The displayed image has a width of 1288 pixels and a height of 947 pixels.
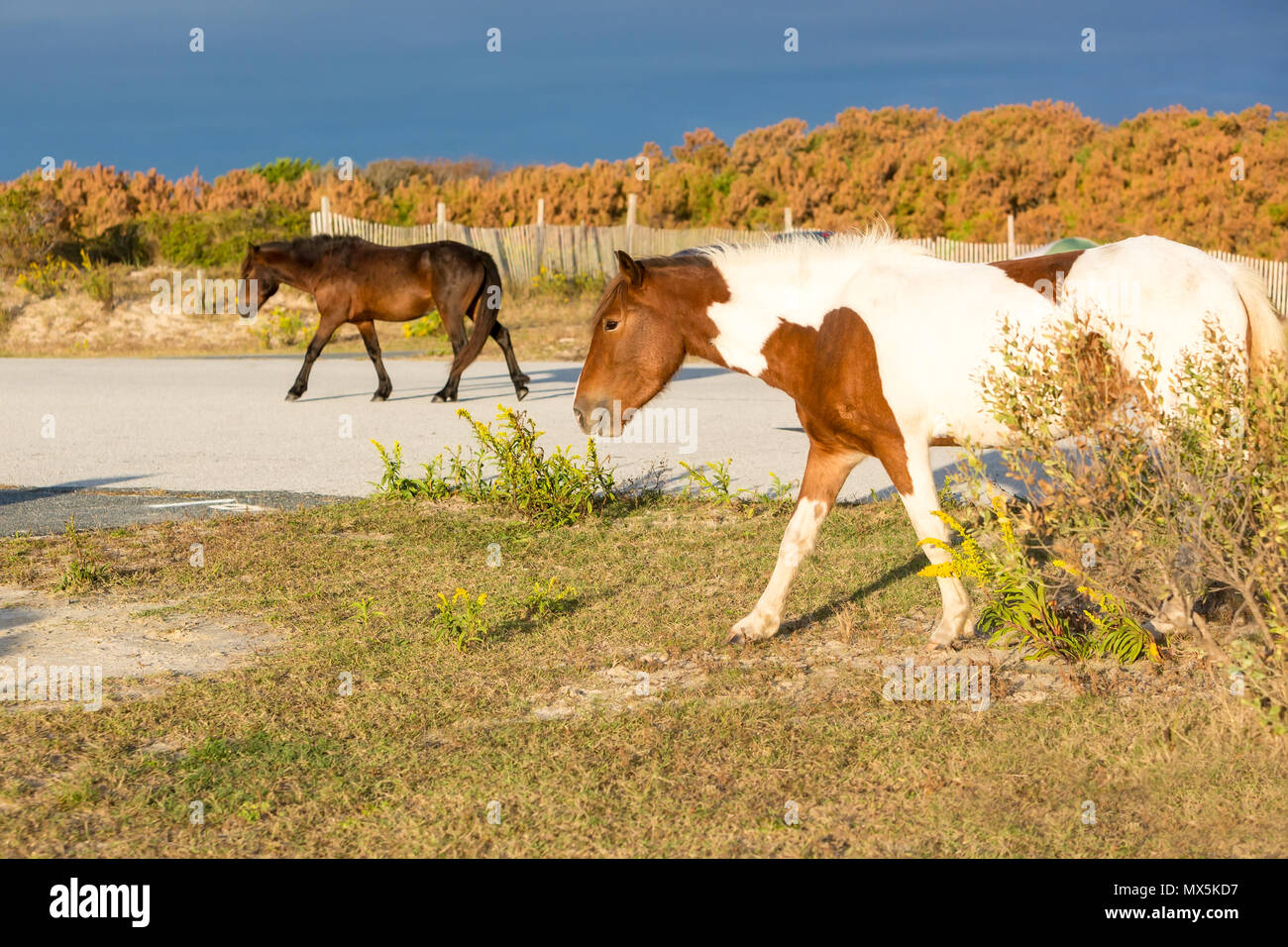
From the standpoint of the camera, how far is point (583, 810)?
355cm

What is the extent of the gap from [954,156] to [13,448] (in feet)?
102

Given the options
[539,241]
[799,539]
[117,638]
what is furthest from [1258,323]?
[539,241]

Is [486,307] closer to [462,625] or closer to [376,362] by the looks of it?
[376,362]

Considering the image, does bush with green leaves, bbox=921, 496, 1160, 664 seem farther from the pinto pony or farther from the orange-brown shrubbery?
the orange-brown shrubbery

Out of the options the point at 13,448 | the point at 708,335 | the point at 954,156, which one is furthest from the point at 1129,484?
the point at 954,156

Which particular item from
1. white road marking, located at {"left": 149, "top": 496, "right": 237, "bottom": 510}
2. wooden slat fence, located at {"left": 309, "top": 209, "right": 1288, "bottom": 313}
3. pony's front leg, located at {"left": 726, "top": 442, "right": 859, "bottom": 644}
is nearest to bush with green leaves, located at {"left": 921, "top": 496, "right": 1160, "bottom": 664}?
pony's front leg, located at {"left": 726, "top": 442, "right": 859, "bottom": 644}

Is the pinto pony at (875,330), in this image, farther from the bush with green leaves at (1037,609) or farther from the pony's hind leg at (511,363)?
the pony's hind leg at (511,363)

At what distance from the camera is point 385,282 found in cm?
1414

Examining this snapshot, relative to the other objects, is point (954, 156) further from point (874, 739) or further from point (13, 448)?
point (874, 739)

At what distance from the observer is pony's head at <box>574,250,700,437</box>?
17.1 feet

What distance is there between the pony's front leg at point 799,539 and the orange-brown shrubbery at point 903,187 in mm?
25044

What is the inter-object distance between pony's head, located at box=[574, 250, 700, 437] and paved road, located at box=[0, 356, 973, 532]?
3501 mm

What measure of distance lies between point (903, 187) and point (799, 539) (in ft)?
105

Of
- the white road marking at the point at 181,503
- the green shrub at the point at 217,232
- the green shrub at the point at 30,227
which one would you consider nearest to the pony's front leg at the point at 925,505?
the white road marking at the point at 181,503
